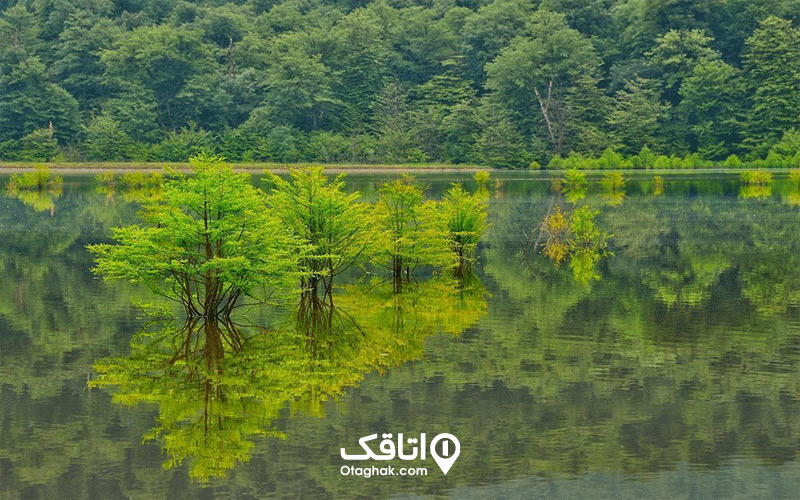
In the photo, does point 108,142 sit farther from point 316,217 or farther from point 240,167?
point 316,217

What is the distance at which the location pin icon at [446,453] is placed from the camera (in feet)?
28.1

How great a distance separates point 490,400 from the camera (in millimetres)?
10328

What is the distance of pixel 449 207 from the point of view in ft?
66.7

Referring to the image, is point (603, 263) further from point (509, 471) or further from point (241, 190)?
point (509, 471)

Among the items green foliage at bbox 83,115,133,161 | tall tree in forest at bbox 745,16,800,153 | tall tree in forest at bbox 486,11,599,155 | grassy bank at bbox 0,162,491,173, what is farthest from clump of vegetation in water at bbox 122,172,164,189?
tall tree in forest at bbox 745,16,800,153

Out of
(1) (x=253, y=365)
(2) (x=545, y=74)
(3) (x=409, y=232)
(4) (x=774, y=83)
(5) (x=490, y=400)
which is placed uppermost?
(2) (x=545, y=74)

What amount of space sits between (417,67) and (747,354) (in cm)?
9467

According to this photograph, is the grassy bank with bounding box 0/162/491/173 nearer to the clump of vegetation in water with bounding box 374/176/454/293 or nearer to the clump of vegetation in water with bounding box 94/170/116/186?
the clump of vegetation in water with bounding box 94/170/116/186

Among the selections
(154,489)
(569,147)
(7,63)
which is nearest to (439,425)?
(154,489)

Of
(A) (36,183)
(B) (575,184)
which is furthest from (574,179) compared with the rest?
(A) (36,183)
